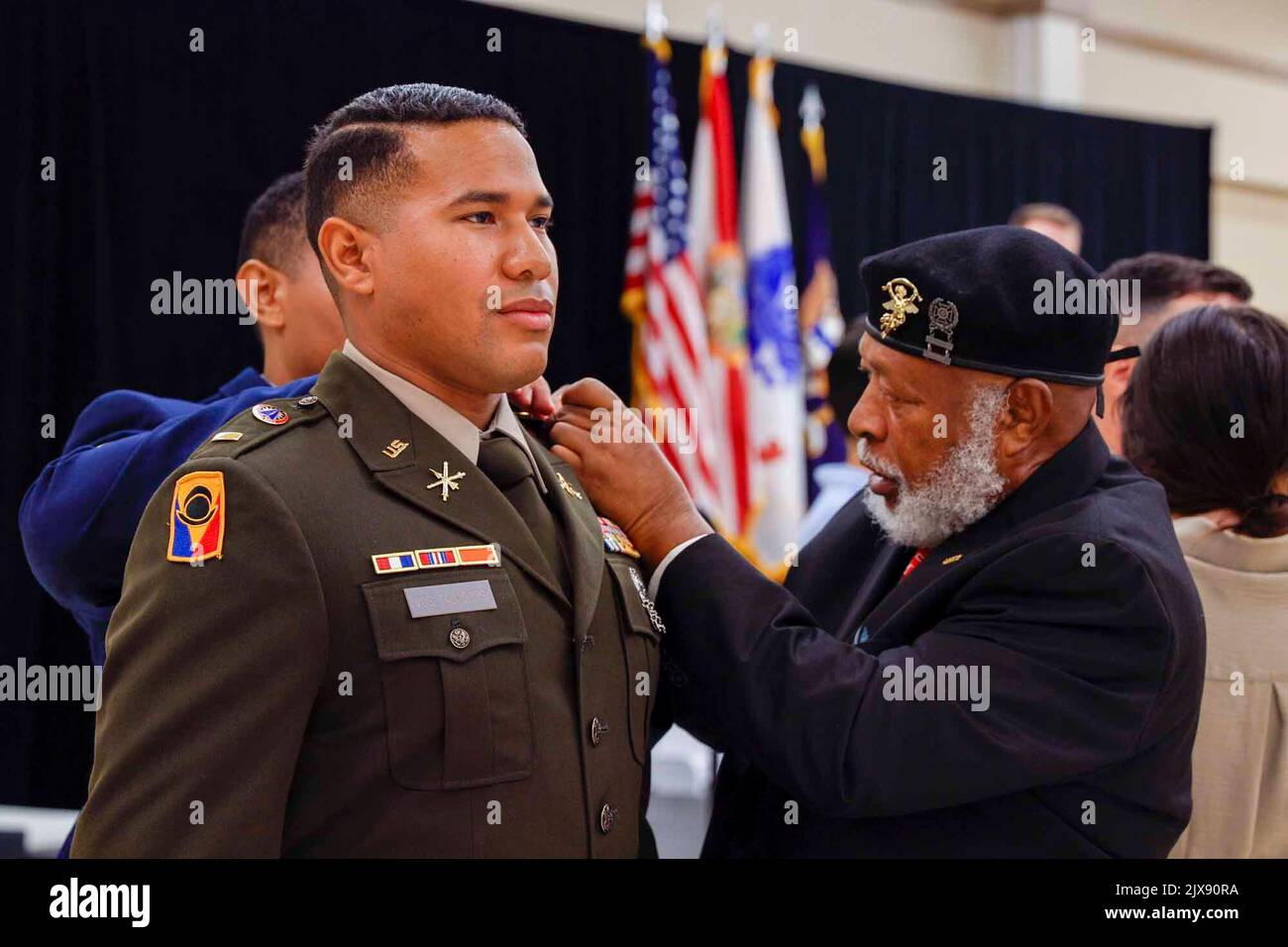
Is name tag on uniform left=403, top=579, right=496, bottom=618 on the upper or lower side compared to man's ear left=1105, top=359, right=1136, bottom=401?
lower

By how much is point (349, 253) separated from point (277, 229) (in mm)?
870

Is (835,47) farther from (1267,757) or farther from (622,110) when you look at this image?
(1267,757)

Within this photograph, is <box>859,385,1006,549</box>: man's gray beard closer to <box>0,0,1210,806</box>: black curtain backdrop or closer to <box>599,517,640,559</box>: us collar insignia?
<box>599,517,640,559</box>: us collar insignia

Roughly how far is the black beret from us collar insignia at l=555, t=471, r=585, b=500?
18.6 inches

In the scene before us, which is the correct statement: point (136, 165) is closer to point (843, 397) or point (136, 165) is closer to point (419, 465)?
point (843, 397)

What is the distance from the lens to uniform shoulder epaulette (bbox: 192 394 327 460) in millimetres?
1576

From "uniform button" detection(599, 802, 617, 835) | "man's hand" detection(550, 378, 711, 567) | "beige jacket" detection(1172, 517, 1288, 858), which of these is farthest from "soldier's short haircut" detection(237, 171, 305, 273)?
"beige jacket" detection(1172, 517, 1288, 858)

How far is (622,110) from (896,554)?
315cm

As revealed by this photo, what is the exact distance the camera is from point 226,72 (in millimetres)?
3742

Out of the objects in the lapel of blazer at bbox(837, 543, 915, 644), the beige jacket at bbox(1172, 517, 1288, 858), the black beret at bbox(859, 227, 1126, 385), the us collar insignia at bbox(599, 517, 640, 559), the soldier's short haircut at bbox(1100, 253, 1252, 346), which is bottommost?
the beige jacket at bbox(1172, 517, 1288, 858)

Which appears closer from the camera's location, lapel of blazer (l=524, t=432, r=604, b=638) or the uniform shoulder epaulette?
the uniform shoulder epaulette

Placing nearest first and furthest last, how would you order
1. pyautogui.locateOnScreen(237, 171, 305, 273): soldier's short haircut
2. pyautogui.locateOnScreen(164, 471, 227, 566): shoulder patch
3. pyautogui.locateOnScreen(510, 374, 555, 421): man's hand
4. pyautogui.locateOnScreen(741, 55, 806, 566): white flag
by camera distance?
1. pyautogui.locateOnScreen(164, 471, 227, 566): shoulder patch
2. pyautogui.locateOnScreen(510, 374, 555, 421): man's hand
3. pyautogui.locateOnScreen(237, 171, 305, 273): soldier's short haircut
4. pyautogui.locateOnScreen(741, 55, 806, 566): white flag

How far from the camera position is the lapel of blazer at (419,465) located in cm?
166
